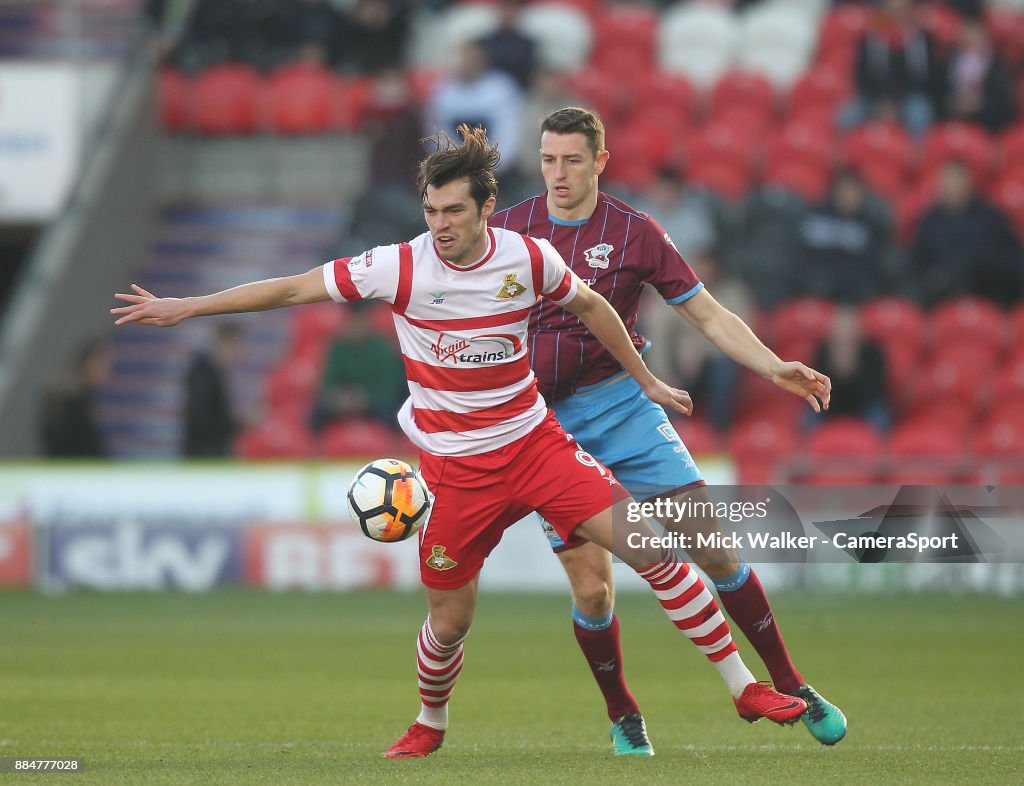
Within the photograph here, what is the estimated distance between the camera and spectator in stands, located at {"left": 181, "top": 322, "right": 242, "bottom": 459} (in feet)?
51.5

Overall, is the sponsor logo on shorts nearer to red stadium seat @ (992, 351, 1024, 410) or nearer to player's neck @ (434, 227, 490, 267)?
player's neck @ (434, 227, 490, 267)

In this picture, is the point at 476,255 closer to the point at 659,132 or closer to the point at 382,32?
the point at 659,132

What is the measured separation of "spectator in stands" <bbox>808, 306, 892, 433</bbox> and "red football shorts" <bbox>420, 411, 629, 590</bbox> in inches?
331

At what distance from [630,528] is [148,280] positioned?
43.6 feet

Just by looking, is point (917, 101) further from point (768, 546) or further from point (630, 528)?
point (630, 528)

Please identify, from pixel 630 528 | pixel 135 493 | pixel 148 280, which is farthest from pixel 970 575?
pixel 148 280

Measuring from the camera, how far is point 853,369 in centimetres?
1493

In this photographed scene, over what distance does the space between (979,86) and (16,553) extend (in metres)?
10.6

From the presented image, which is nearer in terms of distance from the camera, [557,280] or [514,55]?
[557,280]

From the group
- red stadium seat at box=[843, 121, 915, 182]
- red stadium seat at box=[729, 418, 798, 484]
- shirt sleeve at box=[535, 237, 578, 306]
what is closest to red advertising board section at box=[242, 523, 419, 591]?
red stadium seat at box=[729, 418, 798, 484]

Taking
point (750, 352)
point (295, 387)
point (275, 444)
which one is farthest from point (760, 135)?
point (750, 352)

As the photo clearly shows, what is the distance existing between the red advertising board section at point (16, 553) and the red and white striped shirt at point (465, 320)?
372 inches

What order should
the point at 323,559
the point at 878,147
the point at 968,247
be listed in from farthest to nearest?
1. the point at 878,147
2. the point at 968,247
3. the point at 323,559

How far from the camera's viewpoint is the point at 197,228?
1950cm
